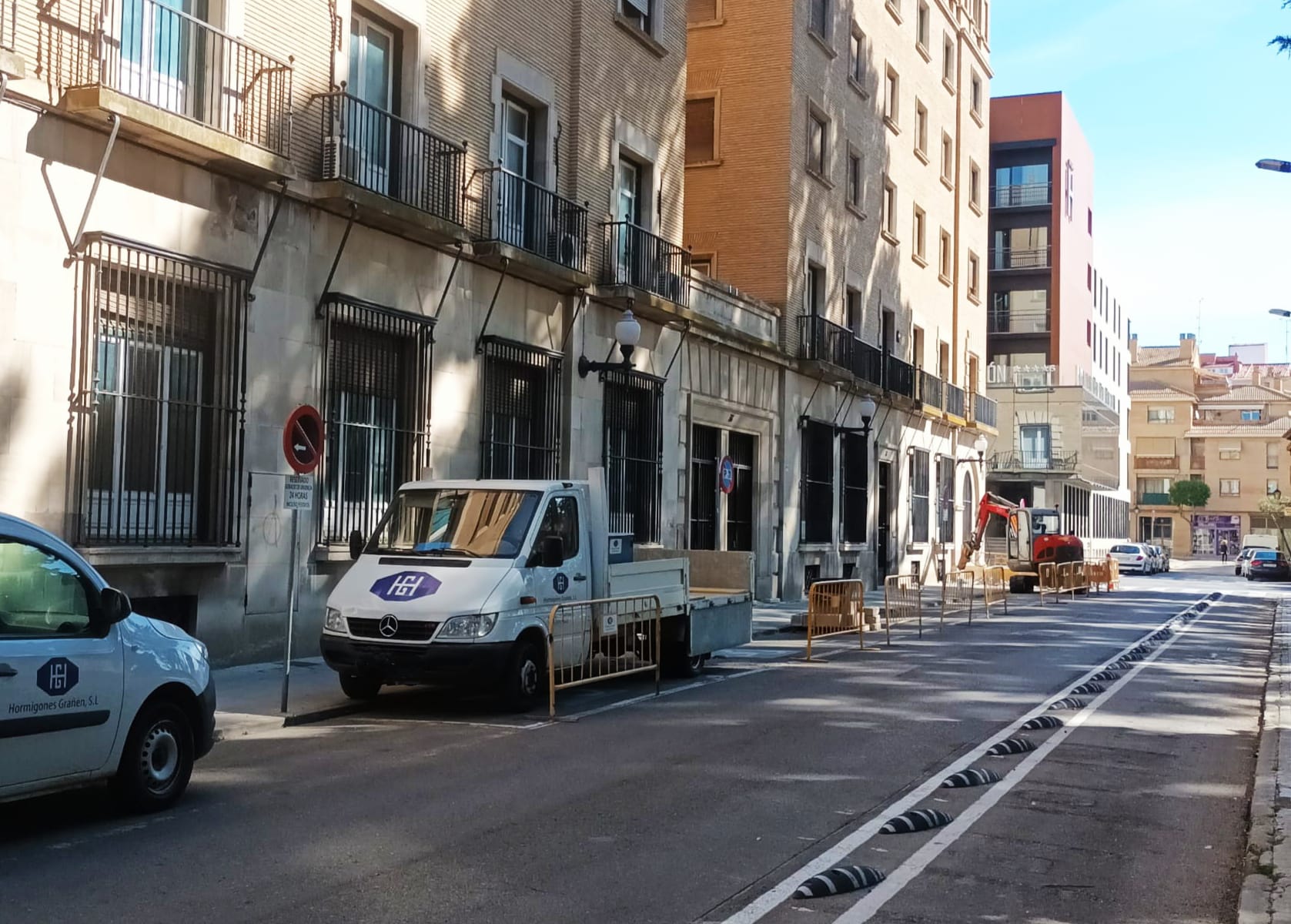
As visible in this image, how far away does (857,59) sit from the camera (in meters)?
34.5

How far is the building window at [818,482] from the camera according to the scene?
3112 centimetres

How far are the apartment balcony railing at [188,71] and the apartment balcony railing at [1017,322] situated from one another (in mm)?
57348

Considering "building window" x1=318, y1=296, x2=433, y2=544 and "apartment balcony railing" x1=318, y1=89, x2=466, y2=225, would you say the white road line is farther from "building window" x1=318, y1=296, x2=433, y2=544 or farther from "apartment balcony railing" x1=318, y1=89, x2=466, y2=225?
"apartment balcony railing" x1=318, y1=89, x2=466, y2=225

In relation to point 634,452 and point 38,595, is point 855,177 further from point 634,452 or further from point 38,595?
point 38,595

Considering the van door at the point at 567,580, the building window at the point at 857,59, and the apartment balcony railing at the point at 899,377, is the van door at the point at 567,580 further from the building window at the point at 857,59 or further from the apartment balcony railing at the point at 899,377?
the apartment balcony railing at the point at 899,377

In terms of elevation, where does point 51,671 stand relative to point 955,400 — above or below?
below

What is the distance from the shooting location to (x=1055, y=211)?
222ft

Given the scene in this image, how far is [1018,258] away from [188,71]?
59.9m

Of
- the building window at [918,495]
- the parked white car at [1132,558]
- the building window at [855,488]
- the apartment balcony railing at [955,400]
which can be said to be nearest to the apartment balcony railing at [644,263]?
the building window at [855,488]

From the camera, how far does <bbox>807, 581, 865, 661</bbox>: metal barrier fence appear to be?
1998 centimetres

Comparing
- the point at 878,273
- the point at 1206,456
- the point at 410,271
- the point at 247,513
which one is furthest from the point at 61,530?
the point at 1206,456

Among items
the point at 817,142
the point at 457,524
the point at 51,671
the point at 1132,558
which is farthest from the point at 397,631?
the point at 1132,558

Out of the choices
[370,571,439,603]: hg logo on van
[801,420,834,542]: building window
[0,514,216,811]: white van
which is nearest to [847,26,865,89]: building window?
[801,420,834,542]: building window

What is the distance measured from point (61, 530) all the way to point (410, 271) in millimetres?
6263
